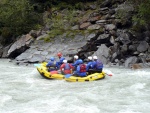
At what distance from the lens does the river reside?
10938mm

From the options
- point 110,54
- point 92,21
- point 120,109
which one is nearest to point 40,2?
point 92,21

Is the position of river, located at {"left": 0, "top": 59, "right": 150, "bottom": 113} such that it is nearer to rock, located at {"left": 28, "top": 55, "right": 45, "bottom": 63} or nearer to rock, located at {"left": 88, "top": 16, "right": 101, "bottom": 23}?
rock, located at {"left": 28, "top": 55, "right": 45, "bottom": 63}

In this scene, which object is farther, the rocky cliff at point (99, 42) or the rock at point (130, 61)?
the rocky cliff at point (99, 42)

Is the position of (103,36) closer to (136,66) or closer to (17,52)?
(136,66)

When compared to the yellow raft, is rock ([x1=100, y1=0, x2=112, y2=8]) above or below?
above

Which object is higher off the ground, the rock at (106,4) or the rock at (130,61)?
the rock at (106,4)

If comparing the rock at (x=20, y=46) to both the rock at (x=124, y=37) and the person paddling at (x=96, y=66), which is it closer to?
the rock at (x=124, y=37)

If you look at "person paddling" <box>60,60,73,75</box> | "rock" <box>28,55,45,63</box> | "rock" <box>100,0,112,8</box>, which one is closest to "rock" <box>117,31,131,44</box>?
"rock" <box>100,0,112,8</box>

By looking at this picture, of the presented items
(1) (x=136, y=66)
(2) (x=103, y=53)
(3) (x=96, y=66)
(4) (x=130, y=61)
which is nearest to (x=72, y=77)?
(3) (x=96, y=66)

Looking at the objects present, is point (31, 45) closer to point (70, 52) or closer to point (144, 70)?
point (70, 52)

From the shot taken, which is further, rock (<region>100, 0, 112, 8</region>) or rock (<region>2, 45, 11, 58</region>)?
rock (<region>100, 0, 112, 8</region>)

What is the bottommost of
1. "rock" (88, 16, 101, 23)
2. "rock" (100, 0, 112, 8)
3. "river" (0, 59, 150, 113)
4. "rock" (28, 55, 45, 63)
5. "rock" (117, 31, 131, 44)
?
"river" (0, 59, 150, 113)

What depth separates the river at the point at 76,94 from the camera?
1094cm

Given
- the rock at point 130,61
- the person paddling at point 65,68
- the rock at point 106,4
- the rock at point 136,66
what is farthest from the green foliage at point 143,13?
the person paddling at point 65,68
